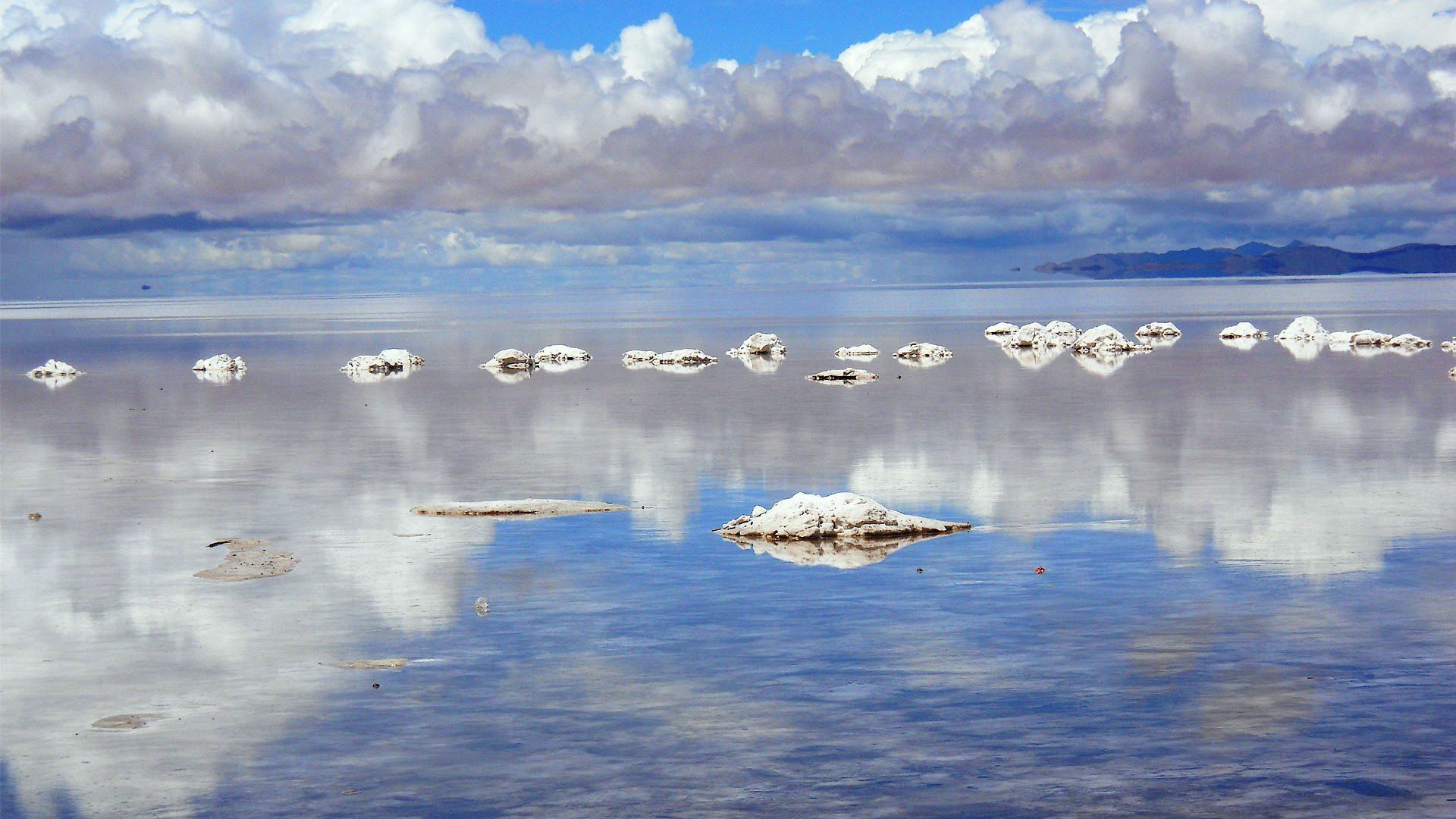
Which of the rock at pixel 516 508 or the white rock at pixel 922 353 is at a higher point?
the white rock at pixel 922 353

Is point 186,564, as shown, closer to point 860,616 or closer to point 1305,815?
point 860,616

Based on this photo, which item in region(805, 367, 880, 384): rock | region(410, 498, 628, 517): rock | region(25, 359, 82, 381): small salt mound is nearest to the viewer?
region(410, 498, 628, 517): rock

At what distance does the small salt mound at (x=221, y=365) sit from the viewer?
78.2 m

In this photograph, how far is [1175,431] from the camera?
4088cm

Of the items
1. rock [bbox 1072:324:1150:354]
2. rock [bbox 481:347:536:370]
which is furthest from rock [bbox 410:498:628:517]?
rock [bbox 1072:324:1150:354]

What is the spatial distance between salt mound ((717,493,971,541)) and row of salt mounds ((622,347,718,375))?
51.4 metres

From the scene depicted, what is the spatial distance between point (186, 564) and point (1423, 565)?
1678 centimetres

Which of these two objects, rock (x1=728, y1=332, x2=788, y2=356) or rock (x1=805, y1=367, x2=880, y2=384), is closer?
rock (x1=805, y1=367, x2=880, y2=384)

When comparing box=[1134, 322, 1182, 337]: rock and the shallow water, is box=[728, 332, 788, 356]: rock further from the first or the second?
the shallow water

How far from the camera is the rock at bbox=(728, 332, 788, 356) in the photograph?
291 ft

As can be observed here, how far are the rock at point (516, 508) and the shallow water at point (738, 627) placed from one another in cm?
62

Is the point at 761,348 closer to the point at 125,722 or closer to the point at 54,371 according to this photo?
the point at 54,371

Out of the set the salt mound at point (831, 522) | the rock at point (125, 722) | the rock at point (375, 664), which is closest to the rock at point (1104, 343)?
the salt mound at point (831, 522)

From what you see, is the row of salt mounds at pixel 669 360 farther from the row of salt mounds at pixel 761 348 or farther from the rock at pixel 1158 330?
the rock at pixel 1158 330
